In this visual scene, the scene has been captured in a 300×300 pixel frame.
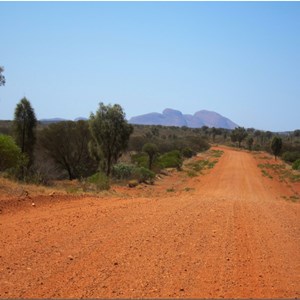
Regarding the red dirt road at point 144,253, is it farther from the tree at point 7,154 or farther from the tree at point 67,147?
the tree at point 67,147

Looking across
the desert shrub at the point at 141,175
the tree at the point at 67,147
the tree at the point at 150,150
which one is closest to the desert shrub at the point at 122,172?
the desert shrub at the point at 141,175

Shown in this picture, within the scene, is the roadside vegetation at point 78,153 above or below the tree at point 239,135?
below

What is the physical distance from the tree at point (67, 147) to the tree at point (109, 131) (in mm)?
9594

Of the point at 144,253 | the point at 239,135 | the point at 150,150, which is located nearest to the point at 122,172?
the point at 150,150

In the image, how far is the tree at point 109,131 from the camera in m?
29.9

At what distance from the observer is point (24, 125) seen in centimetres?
2925

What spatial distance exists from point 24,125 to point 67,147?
11672mm

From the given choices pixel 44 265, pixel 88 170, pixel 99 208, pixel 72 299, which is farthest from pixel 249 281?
pixel 88 170

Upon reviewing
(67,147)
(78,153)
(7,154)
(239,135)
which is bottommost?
(78,153)

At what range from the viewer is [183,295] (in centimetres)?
504

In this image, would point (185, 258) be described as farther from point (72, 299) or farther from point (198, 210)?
point (198, 210)

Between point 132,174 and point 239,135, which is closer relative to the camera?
point 132,174

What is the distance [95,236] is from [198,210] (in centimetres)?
439

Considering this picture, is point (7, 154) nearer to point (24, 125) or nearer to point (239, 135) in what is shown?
point (24, 125)
